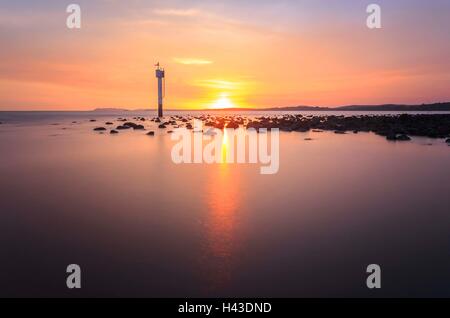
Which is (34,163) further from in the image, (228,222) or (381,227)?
(381,227)

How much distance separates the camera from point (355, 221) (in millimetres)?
10164

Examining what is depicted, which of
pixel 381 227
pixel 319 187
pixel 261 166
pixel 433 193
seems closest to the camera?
pixel 381 227

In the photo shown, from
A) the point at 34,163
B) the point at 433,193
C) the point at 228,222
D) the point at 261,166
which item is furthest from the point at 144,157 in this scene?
the point at 433,193

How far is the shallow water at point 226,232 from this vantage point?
6742 mm

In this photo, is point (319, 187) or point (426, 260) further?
point (319, 187)

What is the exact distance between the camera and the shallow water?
22.1 ft

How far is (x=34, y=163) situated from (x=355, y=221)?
18.8 meters

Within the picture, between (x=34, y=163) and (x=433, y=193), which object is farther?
(x=34, y=163)

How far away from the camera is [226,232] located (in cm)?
950
